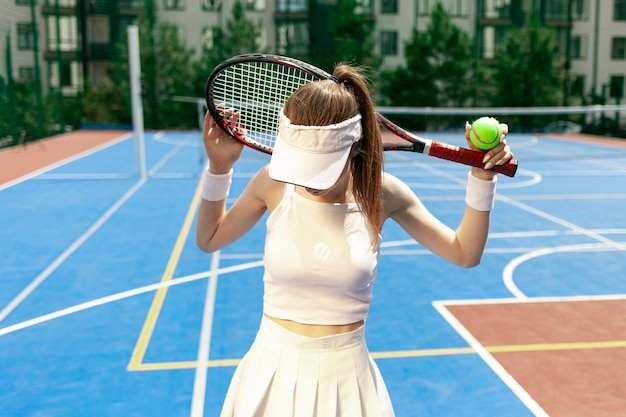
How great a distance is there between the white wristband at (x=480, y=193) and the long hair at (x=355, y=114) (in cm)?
35

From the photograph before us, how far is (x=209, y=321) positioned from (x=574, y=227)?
247 inches

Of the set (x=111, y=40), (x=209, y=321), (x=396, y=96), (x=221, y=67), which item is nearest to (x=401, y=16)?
(x=396, y=96)

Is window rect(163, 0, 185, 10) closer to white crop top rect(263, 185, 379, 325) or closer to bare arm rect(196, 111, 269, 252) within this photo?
bare arm rect(196, 111, 269, 252)

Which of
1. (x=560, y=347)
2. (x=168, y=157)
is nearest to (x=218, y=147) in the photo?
(x=560, y=347)

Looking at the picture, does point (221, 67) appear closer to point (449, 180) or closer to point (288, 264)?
point (288, 264)

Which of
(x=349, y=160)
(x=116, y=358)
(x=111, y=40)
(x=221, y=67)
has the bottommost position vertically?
(x=116, y=358)

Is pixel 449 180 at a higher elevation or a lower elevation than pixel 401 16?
lower

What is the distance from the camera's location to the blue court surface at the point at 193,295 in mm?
4555

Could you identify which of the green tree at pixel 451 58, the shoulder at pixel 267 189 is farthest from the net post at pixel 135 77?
the green tree at pixel 451 58

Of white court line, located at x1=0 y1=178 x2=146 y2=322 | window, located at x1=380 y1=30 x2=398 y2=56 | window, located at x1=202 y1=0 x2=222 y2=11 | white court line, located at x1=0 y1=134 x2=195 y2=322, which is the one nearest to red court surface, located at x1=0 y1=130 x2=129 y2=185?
white court line, located at x1=0 y1=134 x2=195 y2=322

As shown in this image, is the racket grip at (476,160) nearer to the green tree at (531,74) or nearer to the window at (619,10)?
the green tree at (531,74)

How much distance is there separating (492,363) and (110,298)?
3.60 metres

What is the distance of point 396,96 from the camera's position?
3278 centimetres

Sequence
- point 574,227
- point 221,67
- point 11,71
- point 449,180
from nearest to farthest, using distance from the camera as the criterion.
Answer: point 221,67
point 574,227
point 449,180
point 11,71
